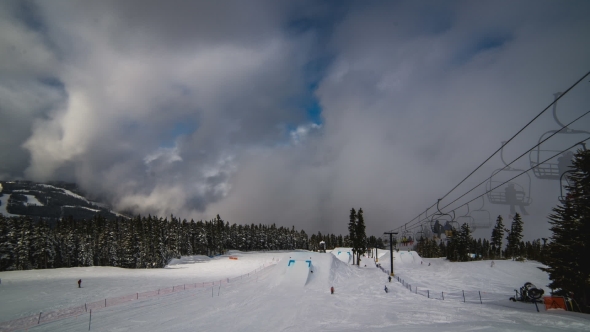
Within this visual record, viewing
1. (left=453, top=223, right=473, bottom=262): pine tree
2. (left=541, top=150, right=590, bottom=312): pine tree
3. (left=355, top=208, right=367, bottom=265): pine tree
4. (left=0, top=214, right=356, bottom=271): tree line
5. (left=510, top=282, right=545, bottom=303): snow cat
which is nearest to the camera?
(left=541, top=150, right=590, bottom=312): pine tree

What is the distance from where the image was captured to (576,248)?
2547cm

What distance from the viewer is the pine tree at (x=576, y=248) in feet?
81.5

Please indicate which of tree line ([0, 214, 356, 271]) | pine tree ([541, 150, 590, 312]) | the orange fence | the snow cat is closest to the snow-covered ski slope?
the orange fence

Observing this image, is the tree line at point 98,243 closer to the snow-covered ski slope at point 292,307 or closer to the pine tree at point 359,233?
the snow-covered ski slope at point 292,307

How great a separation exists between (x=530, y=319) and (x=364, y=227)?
6598 cm

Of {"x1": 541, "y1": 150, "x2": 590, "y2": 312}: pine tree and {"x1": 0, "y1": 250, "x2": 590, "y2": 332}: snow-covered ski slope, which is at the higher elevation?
{"x1": 541, "y1": 150, "x2": 590, "y2": 312}: pine tree

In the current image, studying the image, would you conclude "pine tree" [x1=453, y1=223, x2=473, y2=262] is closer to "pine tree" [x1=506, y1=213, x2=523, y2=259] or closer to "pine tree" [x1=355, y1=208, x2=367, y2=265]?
"pine tree" [x1=506, y1=213, x2=523, y2=259]

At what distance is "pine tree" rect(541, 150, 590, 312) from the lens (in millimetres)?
24828

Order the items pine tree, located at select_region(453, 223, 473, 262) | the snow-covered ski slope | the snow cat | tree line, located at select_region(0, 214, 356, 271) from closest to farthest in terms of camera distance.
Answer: the snow-covered ski slope
the snow cat
tree line, located at select_region(0, 214, 356, 271)
pine tree, located at select_region(453, 223, 473, 262)

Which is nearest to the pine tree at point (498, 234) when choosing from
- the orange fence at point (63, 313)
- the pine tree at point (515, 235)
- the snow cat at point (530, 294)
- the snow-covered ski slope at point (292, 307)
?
the pine tree at point (515, 235)

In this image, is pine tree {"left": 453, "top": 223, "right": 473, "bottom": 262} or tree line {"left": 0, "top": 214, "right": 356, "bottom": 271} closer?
tree line {"left": 0, "top": 214, "right": 356, "bottom": 271}

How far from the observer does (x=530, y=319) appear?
65.6ft

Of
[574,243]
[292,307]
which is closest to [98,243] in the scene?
[292,307]

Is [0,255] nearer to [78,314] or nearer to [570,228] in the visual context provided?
[78,314]
